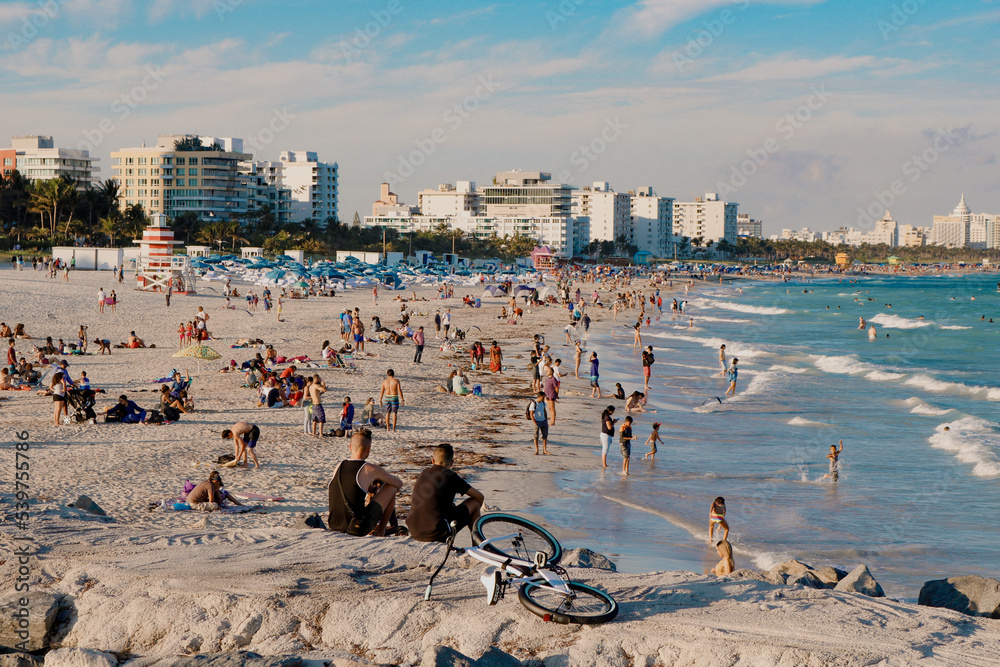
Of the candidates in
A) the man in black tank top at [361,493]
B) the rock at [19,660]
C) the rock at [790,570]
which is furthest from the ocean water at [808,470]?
the rock at [19,660]

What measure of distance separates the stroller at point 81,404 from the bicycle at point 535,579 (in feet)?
42.1

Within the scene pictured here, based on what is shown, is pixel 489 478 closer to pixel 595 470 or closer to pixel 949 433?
pixel 595 470

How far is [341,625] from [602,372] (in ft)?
82.0

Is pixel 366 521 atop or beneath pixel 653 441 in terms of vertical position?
atop

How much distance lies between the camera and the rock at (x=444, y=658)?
575cm

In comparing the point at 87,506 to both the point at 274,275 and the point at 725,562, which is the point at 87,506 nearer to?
the point at 725,562

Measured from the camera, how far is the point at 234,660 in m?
6.05

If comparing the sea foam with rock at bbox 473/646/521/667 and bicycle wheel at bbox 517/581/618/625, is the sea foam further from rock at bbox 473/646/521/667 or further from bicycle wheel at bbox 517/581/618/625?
rock at bbox 473/646/521/667

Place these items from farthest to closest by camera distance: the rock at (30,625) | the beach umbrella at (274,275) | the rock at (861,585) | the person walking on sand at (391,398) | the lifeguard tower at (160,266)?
1. the beach umbrella at (274,275)
2. the lifeguard tower at (160,266)
3. the person walking on sand at (391,398)
4. the rock at (861,585)
5. the rock at (30,625)

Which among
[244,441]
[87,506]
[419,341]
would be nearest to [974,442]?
[419,341]

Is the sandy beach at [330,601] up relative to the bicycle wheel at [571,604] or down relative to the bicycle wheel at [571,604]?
down

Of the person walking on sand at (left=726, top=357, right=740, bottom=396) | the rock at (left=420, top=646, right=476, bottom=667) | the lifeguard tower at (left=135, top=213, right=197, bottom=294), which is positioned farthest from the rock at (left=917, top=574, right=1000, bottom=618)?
the lifeguard tower at (left=135, top=213, right=197, bottom=294)

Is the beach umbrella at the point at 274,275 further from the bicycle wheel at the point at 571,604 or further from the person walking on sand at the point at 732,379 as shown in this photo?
the bicycle wheel at the point at 571,604

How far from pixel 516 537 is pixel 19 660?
3865mm
